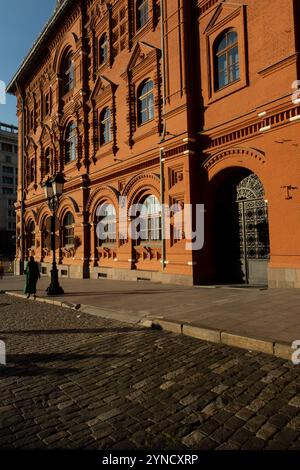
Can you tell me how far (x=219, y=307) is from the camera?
24.9 feet

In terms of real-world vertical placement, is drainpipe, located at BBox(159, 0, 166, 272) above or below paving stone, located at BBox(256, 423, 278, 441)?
above

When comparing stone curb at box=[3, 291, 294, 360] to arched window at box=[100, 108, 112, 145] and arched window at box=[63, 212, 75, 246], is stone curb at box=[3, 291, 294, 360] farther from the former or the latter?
arched window at box=[63, 212, 75, 246]

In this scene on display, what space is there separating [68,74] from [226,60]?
1401 cm

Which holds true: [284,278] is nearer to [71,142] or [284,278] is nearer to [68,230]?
[68,230]

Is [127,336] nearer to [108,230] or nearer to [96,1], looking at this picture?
[108,230]

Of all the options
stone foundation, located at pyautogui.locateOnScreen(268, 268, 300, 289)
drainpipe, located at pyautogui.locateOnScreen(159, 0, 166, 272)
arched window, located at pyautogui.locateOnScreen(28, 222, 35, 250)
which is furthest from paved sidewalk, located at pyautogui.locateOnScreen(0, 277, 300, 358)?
arched window, located at pyautogui.locateOnScreen(28, 222, 35, 250)

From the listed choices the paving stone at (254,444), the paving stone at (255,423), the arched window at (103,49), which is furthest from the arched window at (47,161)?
the paving stone at (254,444)

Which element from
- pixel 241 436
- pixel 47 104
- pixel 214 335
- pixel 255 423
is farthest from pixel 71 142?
pixel 241 436

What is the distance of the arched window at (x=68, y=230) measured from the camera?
69.3 feet

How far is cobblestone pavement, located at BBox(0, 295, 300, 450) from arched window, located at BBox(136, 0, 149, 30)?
51.2 ft

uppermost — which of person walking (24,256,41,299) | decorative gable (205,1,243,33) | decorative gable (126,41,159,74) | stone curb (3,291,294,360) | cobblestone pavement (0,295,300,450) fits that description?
decorative gable (126,41,159,74)

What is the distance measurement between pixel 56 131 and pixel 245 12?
15.2 metres

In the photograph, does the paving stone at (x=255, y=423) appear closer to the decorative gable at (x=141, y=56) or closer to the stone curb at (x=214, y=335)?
the stone curb at (x=214, y=335)

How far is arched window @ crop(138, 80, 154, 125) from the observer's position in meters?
15.2
